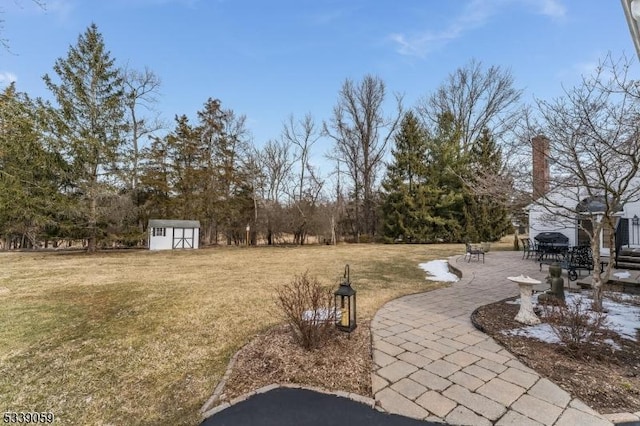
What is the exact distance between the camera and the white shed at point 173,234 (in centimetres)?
1789

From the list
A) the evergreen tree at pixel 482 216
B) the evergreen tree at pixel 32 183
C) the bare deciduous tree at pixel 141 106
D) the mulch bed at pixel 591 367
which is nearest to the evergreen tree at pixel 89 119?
the evergreen tree at pixel 32 183

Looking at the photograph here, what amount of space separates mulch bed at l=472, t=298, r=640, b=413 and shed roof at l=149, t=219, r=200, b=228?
18.6m

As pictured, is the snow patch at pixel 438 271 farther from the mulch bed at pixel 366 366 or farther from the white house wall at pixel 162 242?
the white house wall at pixel 162 242

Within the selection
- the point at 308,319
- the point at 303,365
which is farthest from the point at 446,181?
the point at 303,365

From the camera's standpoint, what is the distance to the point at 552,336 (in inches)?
140

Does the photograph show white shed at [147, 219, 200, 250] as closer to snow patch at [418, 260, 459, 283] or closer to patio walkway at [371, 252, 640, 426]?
snow patch at [418, 260, 459, 283]

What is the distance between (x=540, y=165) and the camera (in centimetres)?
487

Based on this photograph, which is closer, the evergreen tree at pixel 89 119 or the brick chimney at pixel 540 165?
the brick chimney at pixel 540 165

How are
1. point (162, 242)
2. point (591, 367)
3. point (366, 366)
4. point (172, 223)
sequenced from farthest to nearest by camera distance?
point (172, 223)
point (162, 242)
point (366, 366)
point (591, 367)

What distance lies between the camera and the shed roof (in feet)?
58.6

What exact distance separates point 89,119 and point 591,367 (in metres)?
20.5

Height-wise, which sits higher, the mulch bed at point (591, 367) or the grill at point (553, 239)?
the grill at point (553, 239)

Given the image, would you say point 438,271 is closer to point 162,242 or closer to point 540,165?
point 540,165

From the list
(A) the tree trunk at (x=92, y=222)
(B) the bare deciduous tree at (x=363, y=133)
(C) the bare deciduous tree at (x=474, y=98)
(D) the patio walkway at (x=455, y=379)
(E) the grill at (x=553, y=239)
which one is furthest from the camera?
(B) the bare deciduous tree at (x=363, y=133)
